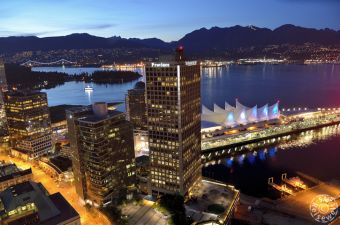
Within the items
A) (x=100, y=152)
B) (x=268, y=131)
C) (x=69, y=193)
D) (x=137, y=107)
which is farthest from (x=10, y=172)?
(x=268, y=131)

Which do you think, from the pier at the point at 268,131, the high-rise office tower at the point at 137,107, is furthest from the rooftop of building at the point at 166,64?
the high-rise office tower at the point at 137,107

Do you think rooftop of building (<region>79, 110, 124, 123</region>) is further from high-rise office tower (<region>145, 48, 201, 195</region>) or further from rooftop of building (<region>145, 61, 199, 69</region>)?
rooftop of building (<region>145, 61, 199, 69</region>)

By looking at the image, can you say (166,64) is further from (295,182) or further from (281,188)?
(295,182)

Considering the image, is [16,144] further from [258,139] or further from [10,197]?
[258,139]

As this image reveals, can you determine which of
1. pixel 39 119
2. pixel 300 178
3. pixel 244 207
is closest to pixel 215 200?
pixel 244 207

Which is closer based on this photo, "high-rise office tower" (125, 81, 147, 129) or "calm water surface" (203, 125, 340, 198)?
"calm water surface" (203, 125, 340, 198)

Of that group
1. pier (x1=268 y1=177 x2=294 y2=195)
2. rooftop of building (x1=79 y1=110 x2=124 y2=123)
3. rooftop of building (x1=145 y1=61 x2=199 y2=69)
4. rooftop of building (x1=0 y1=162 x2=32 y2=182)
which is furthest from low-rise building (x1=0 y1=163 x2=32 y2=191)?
pier (x1=268 y1=177 x2=294 y2=195)
